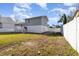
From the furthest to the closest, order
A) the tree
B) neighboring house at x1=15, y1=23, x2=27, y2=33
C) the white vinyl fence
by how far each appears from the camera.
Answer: neighboring house at x1=15, y1=23, x2=27, y2=33
the tree
the white vinyl fence

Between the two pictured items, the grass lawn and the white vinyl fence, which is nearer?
the white vinyl fence

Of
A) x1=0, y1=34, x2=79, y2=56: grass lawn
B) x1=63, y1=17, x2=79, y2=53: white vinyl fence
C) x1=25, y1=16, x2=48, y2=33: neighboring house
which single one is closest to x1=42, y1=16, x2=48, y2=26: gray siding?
x1=25, y1=16, x2=48, y2=33: neighboring house

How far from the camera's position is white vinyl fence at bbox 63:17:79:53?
4316 millimetres

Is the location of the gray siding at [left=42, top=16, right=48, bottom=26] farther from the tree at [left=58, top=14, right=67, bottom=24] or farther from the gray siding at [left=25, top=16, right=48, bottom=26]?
the tree at [left=58, top=14, right=67, bottom=24]

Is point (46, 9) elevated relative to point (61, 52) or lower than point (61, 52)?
elevated

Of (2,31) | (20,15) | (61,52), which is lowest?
(61,52)

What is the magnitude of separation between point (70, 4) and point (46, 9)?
545mm

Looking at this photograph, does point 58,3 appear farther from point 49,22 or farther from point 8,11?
point 8,11

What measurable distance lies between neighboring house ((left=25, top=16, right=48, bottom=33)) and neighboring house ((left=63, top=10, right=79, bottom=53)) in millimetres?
476

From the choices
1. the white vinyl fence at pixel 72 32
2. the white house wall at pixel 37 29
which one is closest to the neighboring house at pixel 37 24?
the white house wall at pixel 37 29

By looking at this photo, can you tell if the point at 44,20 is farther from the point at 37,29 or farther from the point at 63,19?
the point at 63,19

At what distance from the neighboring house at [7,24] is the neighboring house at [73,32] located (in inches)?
47.3

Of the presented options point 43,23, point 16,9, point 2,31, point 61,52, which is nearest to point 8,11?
point 16,9

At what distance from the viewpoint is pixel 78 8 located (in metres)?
4.39
